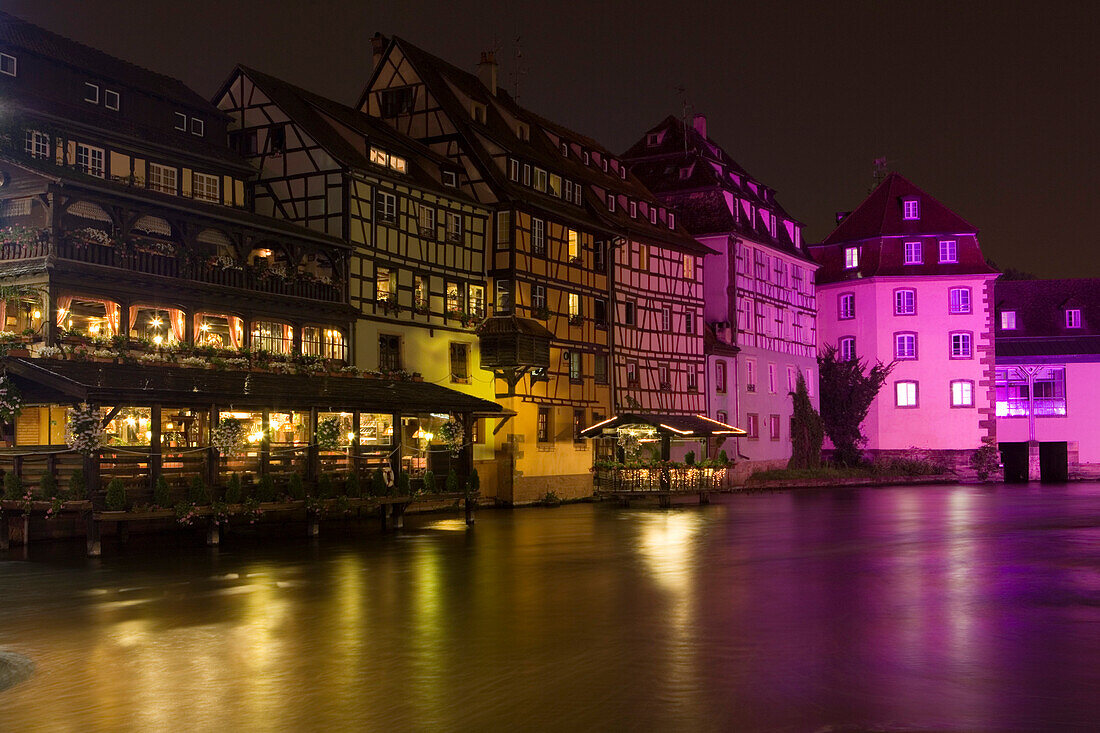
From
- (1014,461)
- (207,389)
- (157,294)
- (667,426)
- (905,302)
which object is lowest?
(1014,461)

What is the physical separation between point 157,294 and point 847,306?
5202cm

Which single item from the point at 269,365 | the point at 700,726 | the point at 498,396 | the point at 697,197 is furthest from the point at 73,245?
the point at 697,197

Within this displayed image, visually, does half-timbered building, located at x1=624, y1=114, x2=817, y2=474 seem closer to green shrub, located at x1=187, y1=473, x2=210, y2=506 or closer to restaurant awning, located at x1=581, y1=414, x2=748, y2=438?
restaurant awning, located at x1=581, y1=414, x2=748, y2=438

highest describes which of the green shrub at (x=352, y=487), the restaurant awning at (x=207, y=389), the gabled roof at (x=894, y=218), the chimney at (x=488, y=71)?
the chimney at (x=488, y=71)

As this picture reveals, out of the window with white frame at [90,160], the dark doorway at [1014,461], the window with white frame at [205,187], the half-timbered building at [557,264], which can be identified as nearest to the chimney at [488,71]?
the half-timbered building at [557,264]

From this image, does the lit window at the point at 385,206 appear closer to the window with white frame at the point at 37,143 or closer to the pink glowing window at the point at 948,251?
the window with white frame at the point at 37,143

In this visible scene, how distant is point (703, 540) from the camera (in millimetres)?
30312

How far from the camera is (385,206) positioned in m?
42.7

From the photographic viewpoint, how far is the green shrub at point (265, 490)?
29.9m

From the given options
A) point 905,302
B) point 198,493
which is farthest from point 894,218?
point 198,493

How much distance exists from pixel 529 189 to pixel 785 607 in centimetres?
3387

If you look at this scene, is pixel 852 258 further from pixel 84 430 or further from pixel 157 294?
pixel 84 430

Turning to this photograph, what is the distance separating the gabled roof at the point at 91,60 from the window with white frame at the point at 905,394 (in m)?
46.2

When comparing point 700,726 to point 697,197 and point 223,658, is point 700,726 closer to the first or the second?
point 223,658
